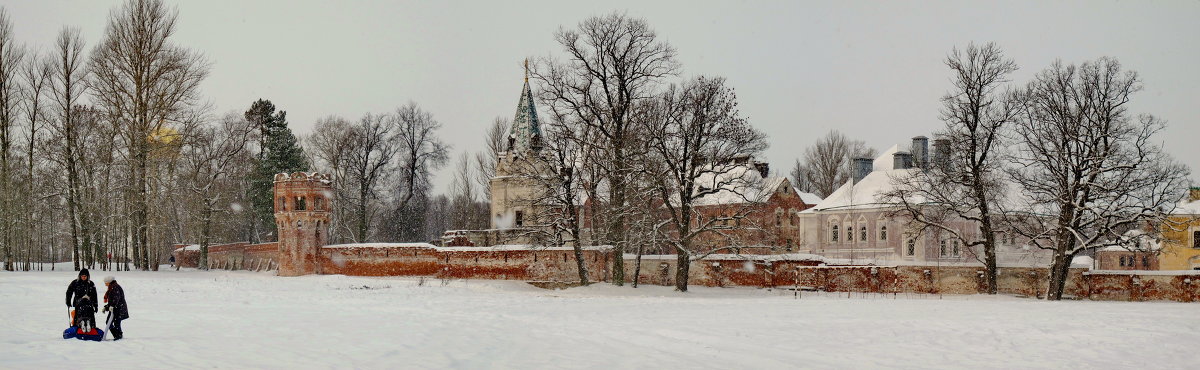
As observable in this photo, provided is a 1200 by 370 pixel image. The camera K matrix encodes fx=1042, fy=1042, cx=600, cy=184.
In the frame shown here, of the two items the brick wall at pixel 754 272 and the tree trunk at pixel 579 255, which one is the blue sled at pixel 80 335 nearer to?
the tree trunk at pixel 579 255

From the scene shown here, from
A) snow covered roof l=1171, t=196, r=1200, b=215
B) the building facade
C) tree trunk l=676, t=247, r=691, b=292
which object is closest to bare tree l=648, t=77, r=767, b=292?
tree trunk l=676, t=247, r=691, b=292

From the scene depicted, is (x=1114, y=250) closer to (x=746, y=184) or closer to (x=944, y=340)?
(x=746, y=184)

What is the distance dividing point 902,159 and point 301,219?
2852cm

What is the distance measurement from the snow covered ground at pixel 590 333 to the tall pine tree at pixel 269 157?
2559 cm

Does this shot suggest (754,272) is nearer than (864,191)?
Yes

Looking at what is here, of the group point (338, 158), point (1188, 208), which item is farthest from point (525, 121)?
point (1188, 208)

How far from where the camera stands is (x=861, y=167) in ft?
179

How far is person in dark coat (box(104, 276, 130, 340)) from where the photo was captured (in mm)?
14828

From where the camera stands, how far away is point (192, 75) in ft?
128

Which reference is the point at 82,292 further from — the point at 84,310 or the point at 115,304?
the point at 115,304

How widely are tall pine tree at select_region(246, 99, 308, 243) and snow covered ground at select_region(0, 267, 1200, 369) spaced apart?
1007 inches

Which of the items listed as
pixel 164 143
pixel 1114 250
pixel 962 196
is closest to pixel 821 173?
pixel 1114 250

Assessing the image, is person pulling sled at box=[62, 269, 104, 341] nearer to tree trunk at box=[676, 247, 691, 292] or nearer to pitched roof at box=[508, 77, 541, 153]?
tree trunk at box=[676, 247, 691, 292]

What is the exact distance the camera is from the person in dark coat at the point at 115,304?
14828 millimetres
